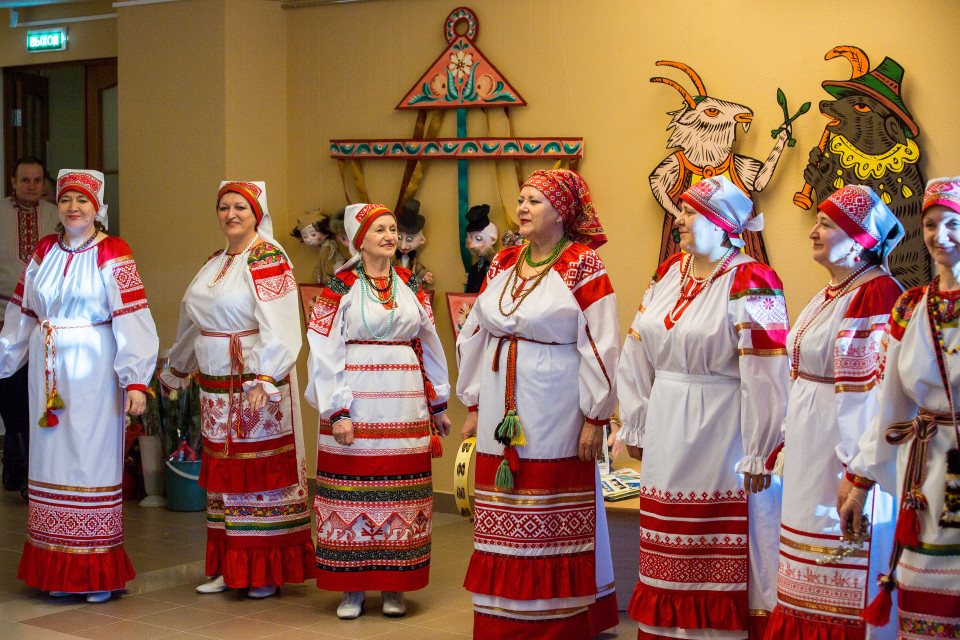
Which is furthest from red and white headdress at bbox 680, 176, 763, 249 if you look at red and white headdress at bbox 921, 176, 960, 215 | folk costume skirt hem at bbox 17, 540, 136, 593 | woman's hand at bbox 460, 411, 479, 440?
folk costume skirt hem at bbox 17, 540, 136, 593

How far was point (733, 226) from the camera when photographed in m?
3.80

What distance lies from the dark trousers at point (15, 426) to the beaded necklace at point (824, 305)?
5.01 metres

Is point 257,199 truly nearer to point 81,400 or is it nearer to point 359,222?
point 359,222

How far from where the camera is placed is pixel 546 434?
4133 mm

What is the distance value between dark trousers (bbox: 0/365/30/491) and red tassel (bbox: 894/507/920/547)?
218 inches

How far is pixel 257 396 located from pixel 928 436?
9.46ft

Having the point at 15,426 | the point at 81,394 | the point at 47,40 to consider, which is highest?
the point at 47,40

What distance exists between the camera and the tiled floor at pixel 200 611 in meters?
4.60

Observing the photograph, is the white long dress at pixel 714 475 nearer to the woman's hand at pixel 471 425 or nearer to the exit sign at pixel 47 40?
the woman's hand at pixel 471 425

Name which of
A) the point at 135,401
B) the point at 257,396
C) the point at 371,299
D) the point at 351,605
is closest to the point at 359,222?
the point at 371,299

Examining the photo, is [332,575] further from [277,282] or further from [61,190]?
[61,190]

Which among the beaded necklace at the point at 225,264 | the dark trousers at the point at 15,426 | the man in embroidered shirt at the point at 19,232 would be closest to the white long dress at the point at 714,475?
Result: the beaded necklace at the point at 225,264

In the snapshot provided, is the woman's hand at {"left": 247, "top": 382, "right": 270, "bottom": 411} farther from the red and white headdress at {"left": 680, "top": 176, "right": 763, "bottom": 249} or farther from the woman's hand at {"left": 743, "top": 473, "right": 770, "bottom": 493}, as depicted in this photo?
the woman's hand at {"left": 743, "top": 473, "right": 770, "bottom": 493}

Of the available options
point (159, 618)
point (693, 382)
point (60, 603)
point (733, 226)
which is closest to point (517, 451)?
point (693, 382)
